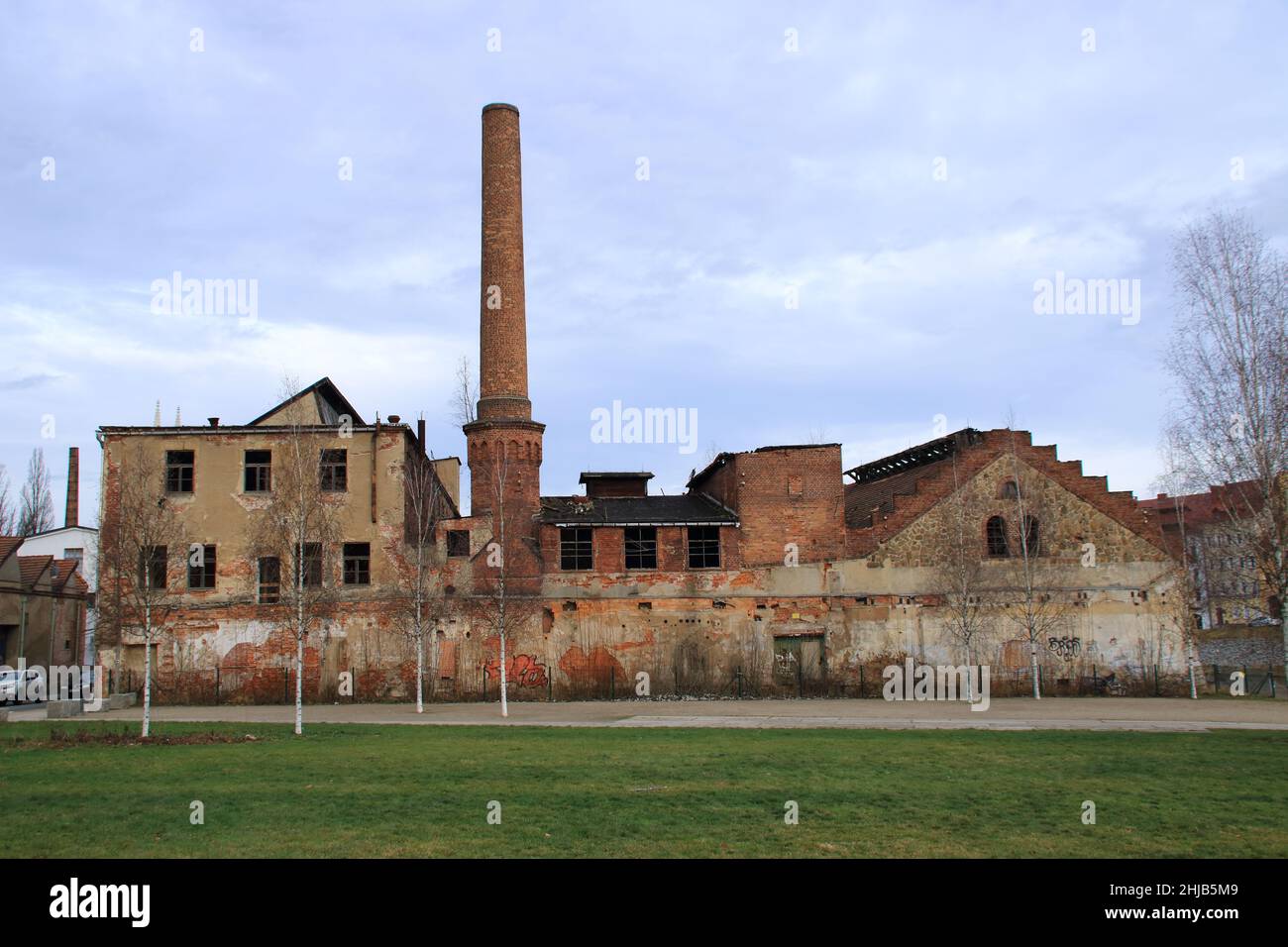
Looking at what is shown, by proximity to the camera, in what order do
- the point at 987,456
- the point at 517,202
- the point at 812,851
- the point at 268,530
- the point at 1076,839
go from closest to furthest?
the point at 812,851
the point at 1076,839
the point at 268,530
the point at 987,456
the point at 517,202

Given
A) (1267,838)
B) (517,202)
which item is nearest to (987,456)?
(517,202)

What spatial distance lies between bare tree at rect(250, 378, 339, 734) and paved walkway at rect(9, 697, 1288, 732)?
7.02 ft

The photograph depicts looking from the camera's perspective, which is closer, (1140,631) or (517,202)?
(1140,631)

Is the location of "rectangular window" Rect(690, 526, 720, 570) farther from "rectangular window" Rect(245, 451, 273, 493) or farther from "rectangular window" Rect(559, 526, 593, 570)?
"rectangular window" Rect(245, 451, 273, 493)

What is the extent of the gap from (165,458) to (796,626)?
2157cm

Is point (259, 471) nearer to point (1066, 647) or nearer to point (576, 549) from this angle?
point (576, 549)

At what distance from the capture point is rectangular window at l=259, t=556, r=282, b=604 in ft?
110

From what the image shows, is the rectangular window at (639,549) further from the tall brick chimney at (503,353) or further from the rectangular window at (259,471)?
the rectangular window at (259,471)

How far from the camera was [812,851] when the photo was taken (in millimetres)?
9016

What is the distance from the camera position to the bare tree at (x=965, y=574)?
33.0m

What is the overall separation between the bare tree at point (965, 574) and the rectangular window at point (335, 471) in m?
19.7

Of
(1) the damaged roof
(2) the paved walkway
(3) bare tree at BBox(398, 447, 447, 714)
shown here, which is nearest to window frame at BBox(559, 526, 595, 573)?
(1) the damaged roof

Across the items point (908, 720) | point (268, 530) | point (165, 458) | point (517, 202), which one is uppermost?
point (517, 202)
